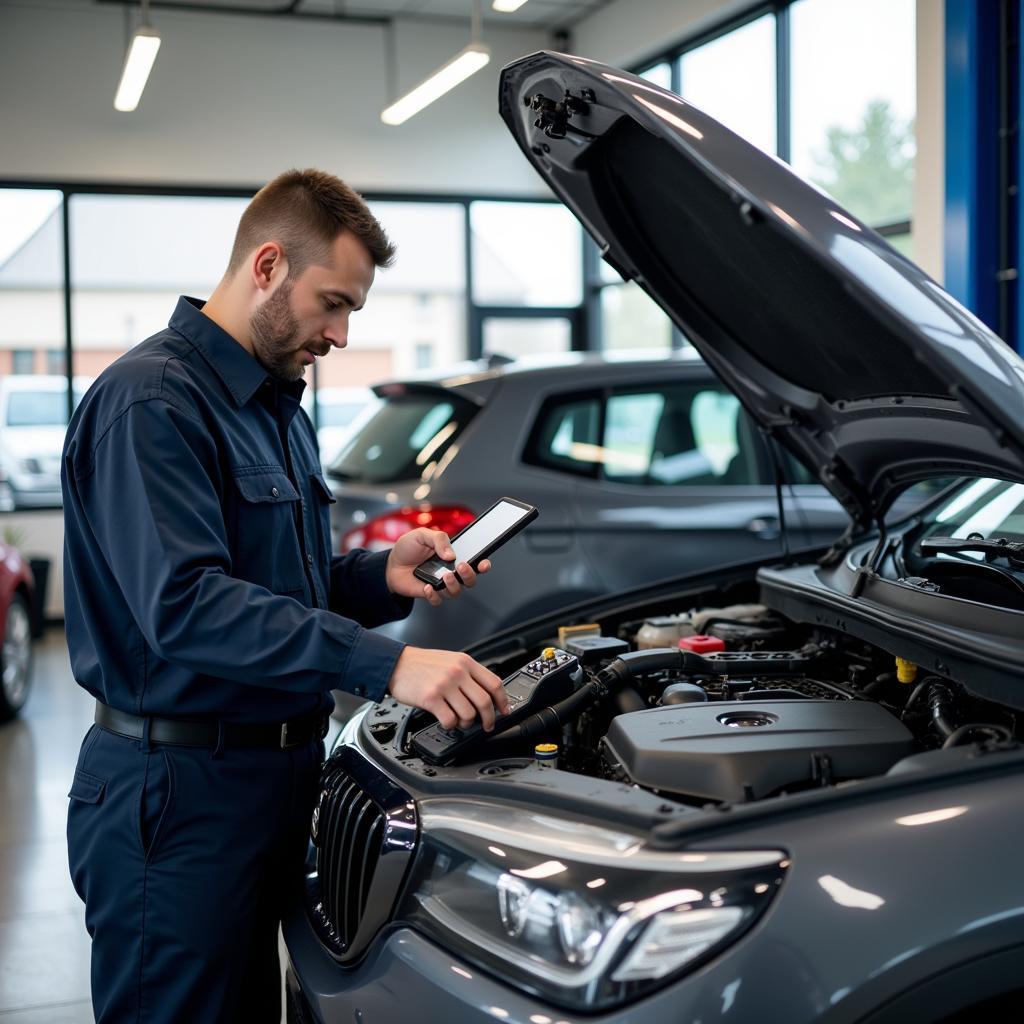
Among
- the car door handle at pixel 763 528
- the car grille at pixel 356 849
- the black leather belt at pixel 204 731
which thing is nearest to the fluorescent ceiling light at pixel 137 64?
the car door handle at pixel 763 528

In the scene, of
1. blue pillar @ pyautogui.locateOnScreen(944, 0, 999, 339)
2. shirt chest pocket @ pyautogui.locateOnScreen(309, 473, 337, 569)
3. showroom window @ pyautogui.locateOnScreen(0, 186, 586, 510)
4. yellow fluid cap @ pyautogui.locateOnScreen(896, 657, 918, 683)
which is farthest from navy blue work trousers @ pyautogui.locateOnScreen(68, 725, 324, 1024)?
showroom window @ pyautogui.locateOnScreen(0, 186, 586, 510)

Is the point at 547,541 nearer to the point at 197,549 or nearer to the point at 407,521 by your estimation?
the point at 407,521

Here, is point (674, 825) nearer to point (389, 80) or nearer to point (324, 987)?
point (324, 987)

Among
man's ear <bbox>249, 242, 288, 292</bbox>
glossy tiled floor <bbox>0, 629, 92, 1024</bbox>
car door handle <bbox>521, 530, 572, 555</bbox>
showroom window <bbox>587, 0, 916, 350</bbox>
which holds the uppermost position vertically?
showroom window <bbox>587, 0, 916, 350</bbox>

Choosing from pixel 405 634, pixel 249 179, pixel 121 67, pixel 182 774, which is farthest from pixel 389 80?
pixel 182 774

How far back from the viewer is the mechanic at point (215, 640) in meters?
1.64

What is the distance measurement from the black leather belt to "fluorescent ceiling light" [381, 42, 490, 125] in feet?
19.4

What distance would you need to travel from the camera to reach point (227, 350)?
1902 mm

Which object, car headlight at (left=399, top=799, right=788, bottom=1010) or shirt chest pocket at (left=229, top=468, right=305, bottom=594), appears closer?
car headlight at (left=399, top=799, right=788, bottom=1010)

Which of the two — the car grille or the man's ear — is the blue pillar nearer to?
the man's ear

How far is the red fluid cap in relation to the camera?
88.6 inches

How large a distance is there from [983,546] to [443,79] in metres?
6.42

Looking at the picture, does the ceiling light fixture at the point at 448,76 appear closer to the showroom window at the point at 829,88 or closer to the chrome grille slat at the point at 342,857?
the showroom window at the point at 829,88

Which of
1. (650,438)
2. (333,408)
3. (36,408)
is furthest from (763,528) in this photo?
(36,408)
